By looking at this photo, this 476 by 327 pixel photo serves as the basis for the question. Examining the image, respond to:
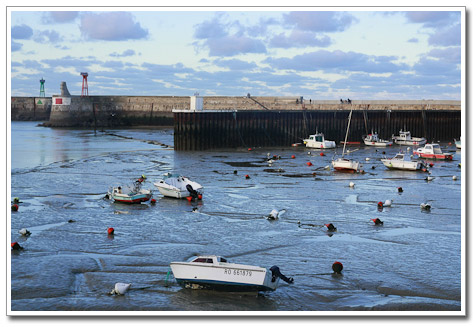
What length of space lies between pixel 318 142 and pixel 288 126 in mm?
5139

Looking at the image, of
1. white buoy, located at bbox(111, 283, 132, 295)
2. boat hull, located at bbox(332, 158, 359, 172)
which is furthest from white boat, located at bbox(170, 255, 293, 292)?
boat hull, located at bbox(332, 158, 359, 172)

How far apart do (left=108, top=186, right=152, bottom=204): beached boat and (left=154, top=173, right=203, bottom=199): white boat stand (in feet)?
4.47

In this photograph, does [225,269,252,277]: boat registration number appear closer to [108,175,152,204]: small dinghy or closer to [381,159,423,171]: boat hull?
[108,175,152,204]: small dinghy

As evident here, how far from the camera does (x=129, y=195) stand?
3325 cm

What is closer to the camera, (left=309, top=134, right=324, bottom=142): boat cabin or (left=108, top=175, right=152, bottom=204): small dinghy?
(left=108, top=175, right=152, bottom=204): small dinghy

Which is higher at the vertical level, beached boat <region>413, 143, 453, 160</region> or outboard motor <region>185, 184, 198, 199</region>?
beached boat <region>413, 143, 453, 160</region>

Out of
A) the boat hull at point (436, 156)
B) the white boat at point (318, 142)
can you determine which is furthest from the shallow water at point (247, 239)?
the white boat at point (318, 142)

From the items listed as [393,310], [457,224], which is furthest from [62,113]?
[393,310]

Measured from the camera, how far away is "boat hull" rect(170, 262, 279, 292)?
18.3m

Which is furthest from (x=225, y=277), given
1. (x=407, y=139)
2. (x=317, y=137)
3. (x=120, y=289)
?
(x=407, y=139)

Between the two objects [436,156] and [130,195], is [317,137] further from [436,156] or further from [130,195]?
[130,195]

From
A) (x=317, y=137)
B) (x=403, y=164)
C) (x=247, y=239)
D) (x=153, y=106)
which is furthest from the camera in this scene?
(x=153, y=106)

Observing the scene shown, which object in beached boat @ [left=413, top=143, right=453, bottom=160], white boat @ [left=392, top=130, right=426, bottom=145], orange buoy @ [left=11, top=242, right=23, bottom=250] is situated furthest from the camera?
white boat @ [left=392, top=130, right=426, bottom=145]
